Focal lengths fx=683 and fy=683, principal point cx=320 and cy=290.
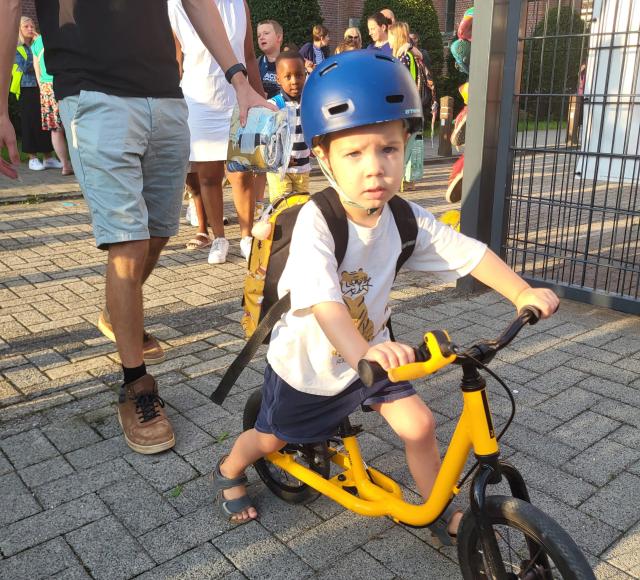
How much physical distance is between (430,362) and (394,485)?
2.85 feet

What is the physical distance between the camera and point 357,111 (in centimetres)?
196

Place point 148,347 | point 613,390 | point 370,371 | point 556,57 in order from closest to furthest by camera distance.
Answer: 1. point 370,371
2. point 613,390
3. point 148,347
4. point 556,57

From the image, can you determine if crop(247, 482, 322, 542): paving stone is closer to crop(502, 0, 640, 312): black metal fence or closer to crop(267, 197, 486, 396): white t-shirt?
crop(267, 197, 486, 396): white t-shirt

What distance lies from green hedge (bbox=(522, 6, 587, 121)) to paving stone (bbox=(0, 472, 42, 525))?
3.95 meters

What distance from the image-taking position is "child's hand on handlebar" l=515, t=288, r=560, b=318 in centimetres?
193

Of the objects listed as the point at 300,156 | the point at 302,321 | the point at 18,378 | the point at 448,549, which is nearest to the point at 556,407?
the point at 448,549

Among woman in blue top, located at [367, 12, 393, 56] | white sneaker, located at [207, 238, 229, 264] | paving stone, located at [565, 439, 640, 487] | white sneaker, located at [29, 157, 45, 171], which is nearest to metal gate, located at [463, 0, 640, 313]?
paving stone, located at [565, 439, 640, 487]

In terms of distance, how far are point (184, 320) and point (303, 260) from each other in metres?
2.79

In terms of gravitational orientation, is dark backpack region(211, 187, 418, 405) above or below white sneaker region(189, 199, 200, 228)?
above

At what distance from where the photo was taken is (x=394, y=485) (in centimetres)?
236

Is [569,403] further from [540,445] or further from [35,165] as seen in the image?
[35,165]

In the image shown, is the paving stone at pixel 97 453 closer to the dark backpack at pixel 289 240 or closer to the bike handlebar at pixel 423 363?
the dark backpack at pixel 289 240

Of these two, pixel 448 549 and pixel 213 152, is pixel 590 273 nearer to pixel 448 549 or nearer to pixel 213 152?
pixel 213 152

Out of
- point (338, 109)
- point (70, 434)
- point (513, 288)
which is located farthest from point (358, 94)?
point (70, 434)
